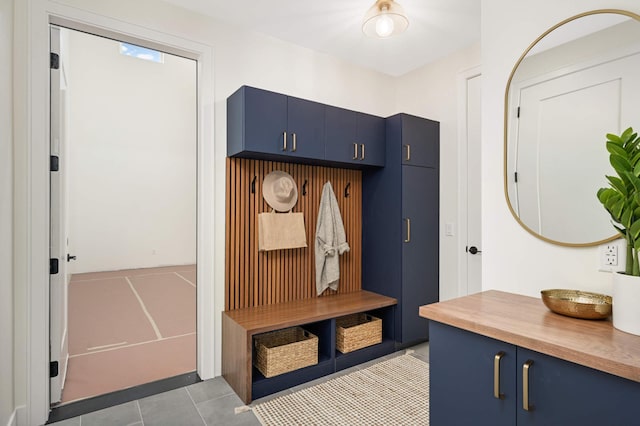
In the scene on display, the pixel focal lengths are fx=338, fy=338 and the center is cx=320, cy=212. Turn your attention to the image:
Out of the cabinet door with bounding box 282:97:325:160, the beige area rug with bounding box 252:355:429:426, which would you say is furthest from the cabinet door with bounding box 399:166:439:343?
the cabinet door with bounding box 282:97:325:160

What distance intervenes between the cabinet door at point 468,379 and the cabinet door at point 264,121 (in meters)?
1.68

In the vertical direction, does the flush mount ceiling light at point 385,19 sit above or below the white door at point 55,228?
above

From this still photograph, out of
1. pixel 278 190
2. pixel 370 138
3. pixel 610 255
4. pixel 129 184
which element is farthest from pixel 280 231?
pixel 129 184

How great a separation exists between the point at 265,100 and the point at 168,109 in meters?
5.50

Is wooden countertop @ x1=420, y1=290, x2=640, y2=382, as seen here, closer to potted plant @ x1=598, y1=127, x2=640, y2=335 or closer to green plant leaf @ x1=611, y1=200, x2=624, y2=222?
potted plant @ x1=598, y1=127, x2=640, y2=335

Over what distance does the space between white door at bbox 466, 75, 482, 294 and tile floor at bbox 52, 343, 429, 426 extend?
1.80 metres

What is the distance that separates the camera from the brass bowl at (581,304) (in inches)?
50.6

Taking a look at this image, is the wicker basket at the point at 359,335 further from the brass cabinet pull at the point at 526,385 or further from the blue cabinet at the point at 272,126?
the brass cabinet pull at the point at 526,385

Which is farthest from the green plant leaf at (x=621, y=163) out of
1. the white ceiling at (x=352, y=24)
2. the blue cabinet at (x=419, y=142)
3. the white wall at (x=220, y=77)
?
the white wall at (x=220, y=77)

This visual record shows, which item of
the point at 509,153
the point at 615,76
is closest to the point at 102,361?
the point at 509,153

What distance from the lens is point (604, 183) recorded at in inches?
57.1

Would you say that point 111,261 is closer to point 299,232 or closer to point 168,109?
point 168,109

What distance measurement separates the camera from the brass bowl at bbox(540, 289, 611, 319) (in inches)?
50.6

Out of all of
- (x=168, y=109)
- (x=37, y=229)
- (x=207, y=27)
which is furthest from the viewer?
(x=168, y=109)
